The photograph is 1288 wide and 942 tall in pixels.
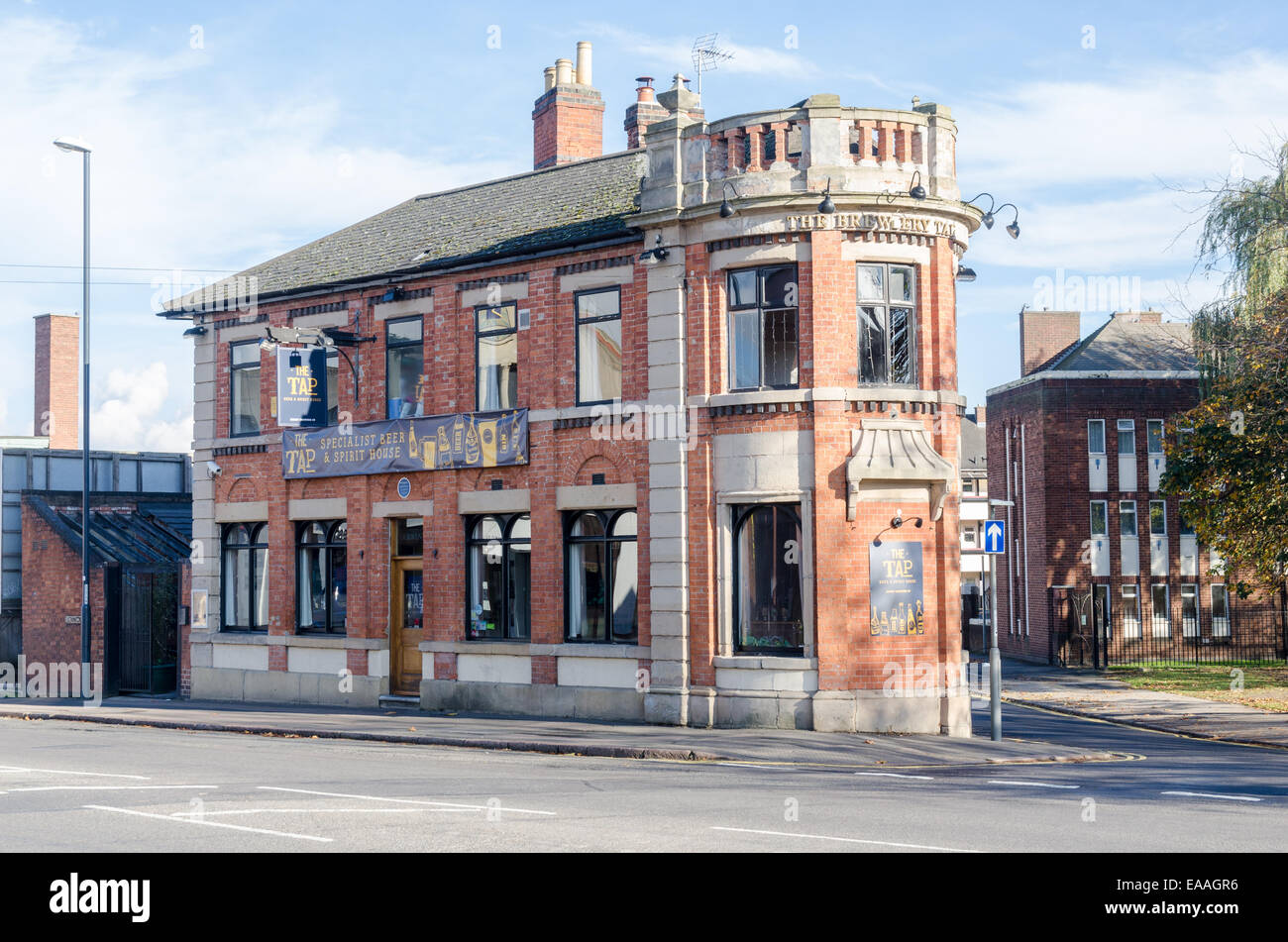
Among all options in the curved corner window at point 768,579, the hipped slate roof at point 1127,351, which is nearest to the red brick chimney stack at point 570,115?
the curved corner window at point 768,579

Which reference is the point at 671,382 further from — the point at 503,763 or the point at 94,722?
the point at 94,722

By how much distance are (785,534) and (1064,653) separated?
917 inches

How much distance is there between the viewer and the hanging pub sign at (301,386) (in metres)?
24.7

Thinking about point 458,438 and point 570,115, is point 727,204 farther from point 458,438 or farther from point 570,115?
point 570,115

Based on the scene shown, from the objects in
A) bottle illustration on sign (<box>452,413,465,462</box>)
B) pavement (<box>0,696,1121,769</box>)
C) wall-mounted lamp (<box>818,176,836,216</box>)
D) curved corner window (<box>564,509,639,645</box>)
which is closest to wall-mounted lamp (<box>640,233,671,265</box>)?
wall-mounted lamp (<box>818,176,836,216</box>)

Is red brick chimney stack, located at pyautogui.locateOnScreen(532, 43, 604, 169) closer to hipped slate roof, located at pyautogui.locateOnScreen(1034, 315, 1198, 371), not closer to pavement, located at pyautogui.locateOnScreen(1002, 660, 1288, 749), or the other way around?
pavement, located at pyautogui.locateOnScreen(1002, 660, 1288, 749)

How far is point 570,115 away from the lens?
28.6 metres

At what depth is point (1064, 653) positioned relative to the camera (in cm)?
4044

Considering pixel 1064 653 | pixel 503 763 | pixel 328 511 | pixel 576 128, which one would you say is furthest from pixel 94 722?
pixel 1064 653

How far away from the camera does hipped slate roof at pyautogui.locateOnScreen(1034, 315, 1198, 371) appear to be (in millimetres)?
42656

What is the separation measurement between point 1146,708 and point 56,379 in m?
33.8

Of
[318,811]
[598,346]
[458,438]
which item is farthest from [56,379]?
[318,811]

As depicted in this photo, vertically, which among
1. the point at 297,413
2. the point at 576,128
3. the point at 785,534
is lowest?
the point at 785,534

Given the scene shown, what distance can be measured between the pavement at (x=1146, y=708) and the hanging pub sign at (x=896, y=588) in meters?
5.60
